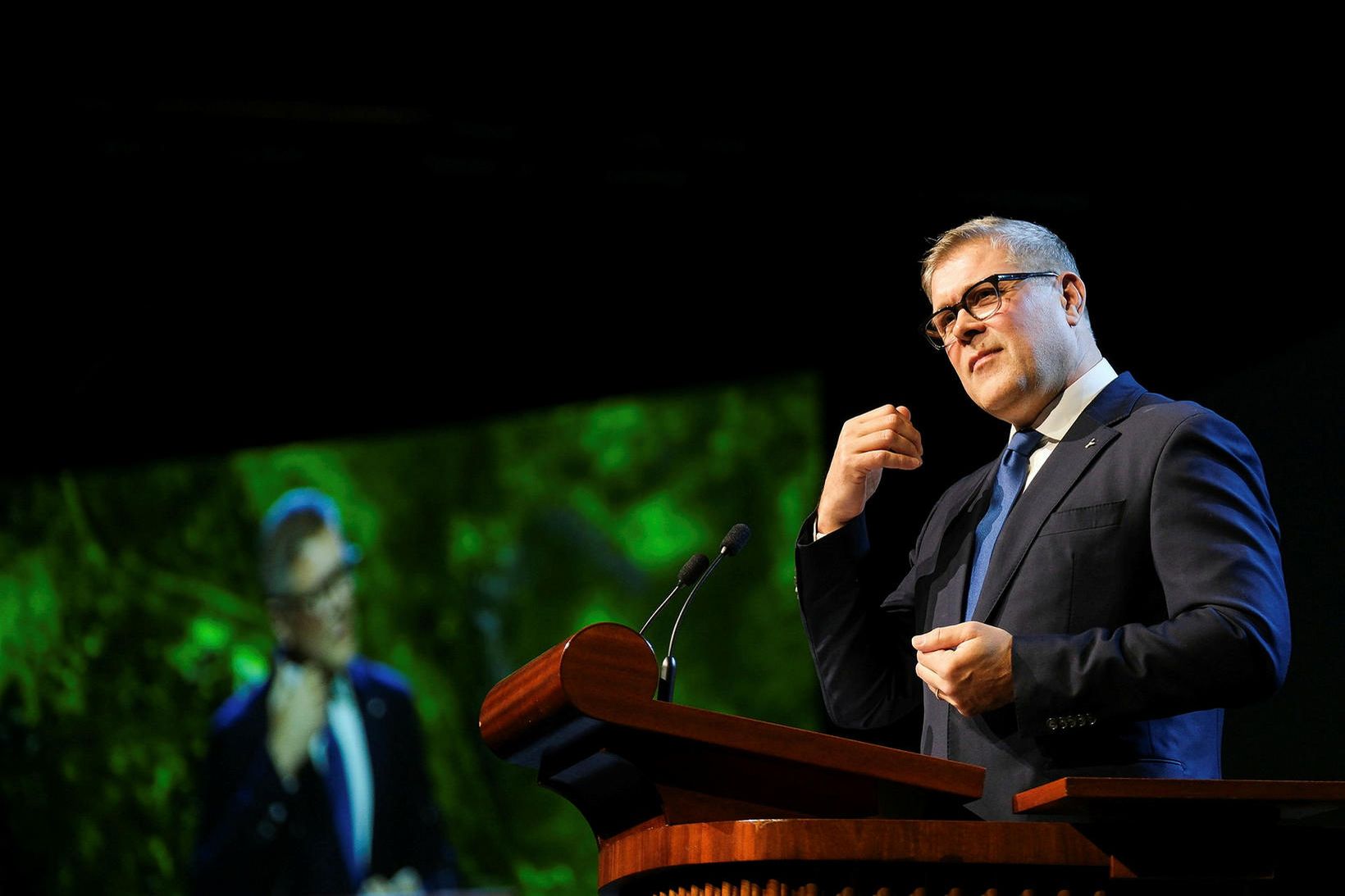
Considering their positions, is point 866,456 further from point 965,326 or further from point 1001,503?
point 965,326

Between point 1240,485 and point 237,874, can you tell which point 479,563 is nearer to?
point 237,874

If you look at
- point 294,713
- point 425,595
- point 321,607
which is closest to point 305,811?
point 294,713

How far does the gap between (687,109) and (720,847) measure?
12.1 feet

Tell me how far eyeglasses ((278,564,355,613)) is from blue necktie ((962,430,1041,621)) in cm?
303

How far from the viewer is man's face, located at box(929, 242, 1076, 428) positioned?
7.03ft

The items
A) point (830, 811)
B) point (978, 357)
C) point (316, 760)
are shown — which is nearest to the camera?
point (830, 811)

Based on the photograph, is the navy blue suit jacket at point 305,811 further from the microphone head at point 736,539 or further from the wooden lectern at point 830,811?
the wooden lectern at point 830,811

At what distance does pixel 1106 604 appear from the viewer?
181 cm

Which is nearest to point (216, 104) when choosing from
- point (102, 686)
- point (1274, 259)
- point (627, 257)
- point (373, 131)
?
point (373, 131)

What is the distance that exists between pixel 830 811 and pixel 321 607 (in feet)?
11.4

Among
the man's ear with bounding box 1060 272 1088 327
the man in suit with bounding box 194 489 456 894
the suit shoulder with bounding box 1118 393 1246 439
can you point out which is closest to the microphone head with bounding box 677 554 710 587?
the suit shoulder with bounding box 1118 393 1246 439

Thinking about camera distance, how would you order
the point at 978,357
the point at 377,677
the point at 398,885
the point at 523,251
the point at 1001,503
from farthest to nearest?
the point at 523,251 → the point at 377,677 → the point at 398,885 → the point at 978,357 → the point at 1001,503

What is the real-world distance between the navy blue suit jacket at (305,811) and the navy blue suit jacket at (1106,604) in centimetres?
269

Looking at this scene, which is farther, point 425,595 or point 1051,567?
point 425,595
